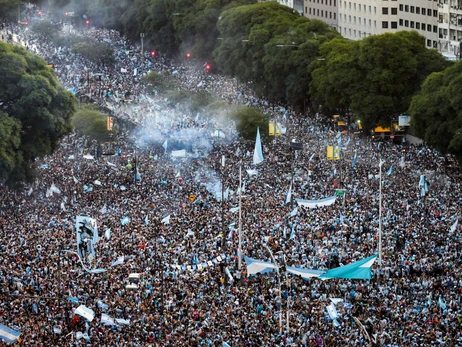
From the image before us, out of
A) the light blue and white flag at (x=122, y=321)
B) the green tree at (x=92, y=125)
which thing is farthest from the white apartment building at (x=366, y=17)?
the light blue and white flag at (x=122, y=321)

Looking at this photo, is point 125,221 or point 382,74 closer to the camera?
point 125,221

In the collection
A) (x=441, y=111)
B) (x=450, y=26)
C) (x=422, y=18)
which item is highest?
(x=441, y=111)

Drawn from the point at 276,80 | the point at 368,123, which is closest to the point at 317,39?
the point at 276,80

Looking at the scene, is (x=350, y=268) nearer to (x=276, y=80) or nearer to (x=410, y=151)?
(x=410, y=151)

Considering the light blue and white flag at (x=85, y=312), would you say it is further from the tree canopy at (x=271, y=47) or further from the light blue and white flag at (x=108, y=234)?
the tree canopy at (x=271, y=47)

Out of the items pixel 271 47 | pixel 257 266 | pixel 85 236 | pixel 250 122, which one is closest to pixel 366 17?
pixel 271 47

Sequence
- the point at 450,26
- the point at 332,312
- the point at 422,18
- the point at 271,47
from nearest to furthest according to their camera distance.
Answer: the point at 332,312 < the point at 271,47 < the point at 450,26 < the point at 422,18

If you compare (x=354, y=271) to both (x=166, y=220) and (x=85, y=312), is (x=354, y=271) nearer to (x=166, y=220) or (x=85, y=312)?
(x=85, y=312)
